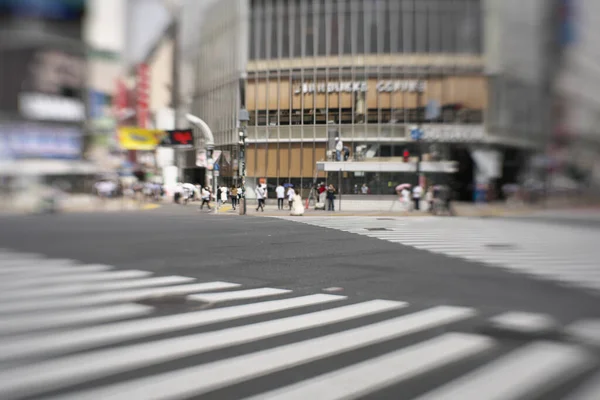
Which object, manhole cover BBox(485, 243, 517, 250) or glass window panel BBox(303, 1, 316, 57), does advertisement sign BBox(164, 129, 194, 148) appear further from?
manhole cover BBox(485, 243, 517, 250)

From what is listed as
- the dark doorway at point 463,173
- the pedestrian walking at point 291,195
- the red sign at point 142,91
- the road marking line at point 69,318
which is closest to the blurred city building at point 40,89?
the red sign at point 142,91

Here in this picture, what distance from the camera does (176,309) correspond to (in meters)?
6.00

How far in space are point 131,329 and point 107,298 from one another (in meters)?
1.40

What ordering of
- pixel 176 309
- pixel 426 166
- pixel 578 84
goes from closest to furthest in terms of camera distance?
1. pixel 578 84
2. pixel 426 166
3. pixel 176 309

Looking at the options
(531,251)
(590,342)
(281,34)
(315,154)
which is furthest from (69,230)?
(531,251)

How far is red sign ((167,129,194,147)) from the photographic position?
8.91 ft

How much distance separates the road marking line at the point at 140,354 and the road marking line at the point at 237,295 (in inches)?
42.7

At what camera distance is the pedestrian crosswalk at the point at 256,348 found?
3.61 m

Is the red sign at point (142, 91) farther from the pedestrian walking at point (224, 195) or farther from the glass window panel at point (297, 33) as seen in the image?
the glass window panel at point (297, 33)

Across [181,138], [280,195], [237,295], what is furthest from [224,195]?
[237,295]

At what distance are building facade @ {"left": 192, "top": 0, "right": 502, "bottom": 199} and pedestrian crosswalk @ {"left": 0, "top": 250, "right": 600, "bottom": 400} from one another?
143cm

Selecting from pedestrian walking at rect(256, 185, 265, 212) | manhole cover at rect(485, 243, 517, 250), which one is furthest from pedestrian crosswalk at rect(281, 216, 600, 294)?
pedestrian walking at rect(256, 185, 265, 212)

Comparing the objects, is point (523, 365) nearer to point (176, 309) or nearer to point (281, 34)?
point (281, 34)

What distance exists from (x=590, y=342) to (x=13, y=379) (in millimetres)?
4648
